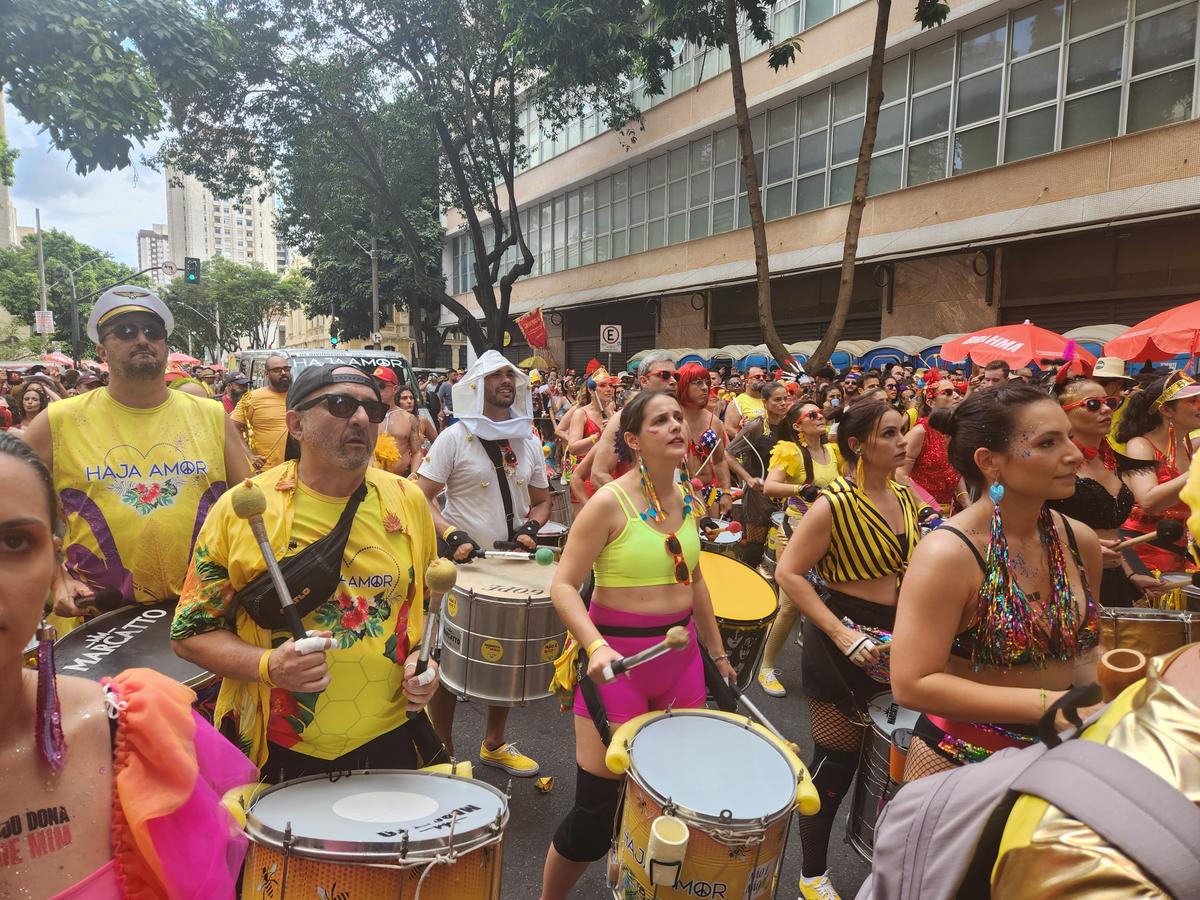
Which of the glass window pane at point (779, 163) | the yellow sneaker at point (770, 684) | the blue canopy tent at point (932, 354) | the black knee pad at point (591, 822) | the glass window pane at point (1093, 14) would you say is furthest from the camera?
the glass window pane at point (779, 163)

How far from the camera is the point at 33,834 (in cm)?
115

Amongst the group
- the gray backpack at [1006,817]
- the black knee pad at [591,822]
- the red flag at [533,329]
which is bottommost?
the black knee pad at [591,822]

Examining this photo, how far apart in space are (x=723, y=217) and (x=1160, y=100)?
1162 centimetres

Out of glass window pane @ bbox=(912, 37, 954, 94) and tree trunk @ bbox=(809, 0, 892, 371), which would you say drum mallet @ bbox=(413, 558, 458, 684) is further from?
glass window pane @ bbox=(912, 37, 954, 94)

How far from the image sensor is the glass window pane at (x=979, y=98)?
15695mm

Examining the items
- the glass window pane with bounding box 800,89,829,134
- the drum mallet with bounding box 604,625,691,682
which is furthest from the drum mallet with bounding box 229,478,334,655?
the glass window pane with bounding box 800,89,829,134

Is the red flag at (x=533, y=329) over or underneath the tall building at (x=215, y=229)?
underneath

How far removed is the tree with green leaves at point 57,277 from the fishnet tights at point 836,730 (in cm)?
4648

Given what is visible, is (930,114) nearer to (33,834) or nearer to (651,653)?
(651,653)

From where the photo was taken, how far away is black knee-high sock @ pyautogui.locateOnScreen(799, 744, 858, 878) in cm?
295

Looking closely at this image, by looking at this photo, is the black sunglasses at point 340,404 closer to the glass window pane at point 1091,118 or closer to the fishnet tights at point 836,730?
the fishnet tights at point 836,730

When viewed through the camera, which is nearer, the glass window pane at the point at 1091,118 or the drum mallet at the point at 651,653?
the drum mallet at the point at 651,653

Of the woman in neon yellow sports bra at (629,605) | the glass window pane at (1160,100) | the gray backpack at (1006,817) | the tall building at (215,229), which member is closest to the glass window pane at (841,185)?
the glass window pane at (1160,100)

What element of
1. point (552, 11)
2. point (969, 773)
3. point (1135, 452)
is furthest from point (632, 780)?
point (552, 11)
